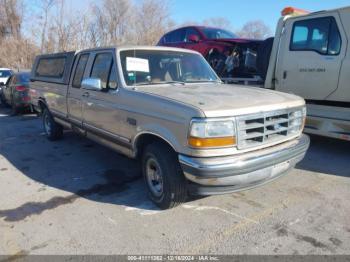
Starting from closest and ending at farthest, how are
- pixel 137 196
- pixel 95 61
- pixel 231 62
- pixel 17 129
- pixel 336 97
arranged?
1. pixel 137 196
2. pixel 95 61
3. pixel 336 97
4. pixel 231 62
5. pixel 17 129

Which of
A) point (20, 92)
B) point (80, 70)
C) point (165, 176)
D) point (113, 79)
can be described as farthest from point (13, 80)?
point (165, 176)

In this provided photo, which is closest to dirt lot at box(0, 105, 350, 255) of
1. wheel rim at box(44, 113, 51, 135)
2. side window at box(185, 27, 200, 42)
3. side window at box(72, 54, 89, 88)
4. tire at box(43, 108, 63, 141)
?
side window at box(72, 54, 89, 88)

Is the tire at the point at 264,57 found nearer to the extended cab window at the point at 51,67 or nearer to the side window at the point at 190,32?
the side window at the point at 190,32

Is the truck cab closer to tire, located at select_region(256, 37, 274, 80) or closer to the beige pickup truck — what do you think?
tire, located at select_region(256, 37, 274, 80)

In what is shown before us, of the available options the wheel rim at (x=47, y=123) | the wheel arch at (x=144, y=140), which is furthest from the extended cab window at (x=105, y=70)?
the wheel rim at (x=47, y=123)

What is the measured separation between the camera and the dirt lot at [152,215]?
3.07 meters

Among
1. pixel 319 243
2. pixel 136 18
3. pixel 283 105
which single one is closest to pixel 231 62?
pixel 283 105

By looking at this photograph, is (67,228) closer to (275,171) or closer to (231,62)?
(275,171)

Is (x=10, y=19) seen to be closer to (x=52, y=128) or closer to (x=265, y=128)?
(x=52, y=128)

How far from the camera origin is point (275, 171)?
3482mm

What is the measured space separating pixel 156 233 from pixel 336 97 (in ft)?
13.8

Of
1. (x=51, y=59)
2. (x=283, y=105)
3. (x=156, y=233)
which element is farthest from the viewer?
(x=51, y=59)

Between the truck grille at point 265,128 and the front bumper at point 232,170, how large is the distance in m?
0.12

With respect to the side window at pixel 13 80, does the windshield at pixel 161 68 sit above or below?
above
